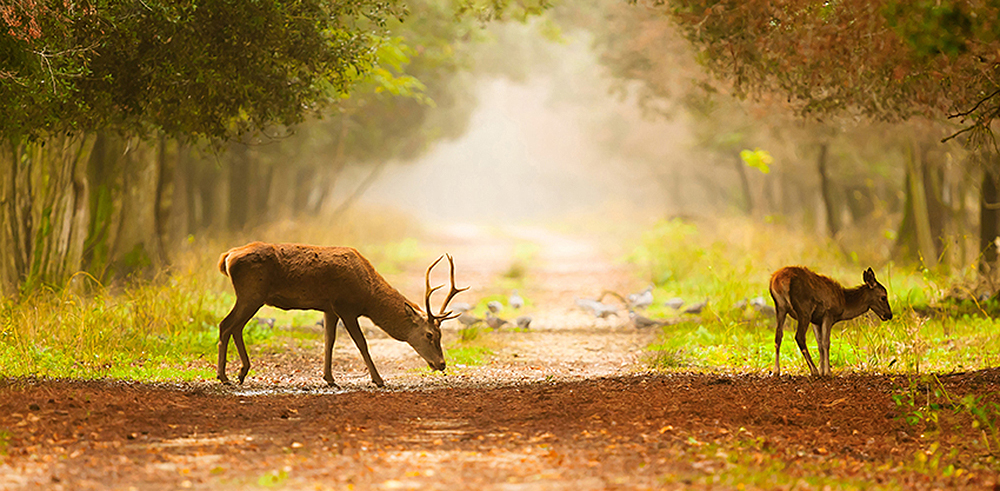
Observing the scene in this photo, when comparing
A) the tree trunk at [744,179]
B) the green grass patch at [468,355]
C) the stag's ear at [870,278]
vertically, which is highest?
the tree trunk at [744,179]

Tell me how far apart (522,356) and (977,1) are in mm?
7490

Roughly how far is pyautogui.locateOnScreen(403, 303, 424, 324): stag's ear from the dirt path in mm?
633

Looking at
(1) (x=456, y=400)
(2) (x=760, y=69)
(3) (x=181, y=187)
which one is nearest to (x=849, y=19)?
(2) (x=760, y=69)

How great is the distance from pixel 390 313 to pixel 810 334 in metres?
6.08

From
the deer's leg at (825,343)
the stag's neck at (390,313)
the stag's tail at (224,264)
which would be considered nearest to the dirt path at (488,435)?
the deer's leg at (825,343)

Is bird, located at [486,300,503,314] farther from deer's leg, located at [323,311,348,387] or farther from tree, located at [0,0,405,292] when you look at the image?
deer's leg, located at [323,311,348,387]

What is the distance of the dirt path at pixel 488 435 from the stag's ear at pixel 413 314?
633 millimetres

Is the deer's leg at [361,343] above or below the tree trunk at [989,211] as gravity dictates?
below

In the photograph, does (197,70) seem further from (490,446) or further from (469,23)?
(469,23)

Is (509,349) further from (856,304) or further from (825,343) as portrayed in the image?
(856,304)

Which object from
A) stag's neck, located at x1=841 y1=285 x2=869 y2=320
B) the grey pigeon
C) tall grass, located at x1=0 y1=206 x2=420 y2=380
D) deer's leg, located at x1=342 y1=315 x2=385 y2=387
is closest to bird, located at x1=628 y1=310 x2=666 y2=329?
the grey pigeon

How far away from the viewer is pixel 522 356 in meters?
12.9

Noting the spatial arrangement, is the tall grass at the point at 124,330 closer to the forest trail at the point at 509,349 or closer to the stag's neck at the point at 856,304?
the forest trail at the point at 509,349

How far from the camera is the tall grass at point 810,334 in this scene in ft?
35.2
